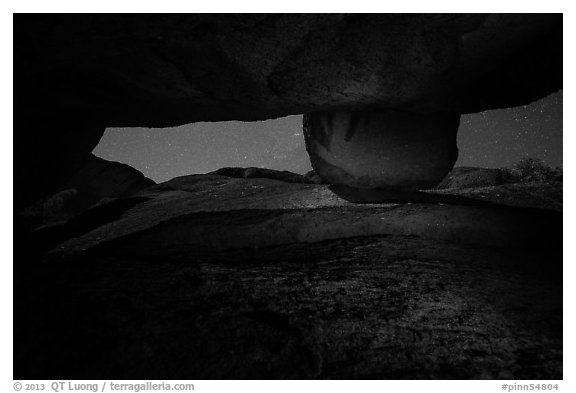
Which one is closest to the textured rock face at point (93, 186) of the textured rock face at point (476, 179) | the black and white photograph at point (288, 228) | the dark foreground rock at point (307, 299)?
the black and white photograph at point (288, 228)

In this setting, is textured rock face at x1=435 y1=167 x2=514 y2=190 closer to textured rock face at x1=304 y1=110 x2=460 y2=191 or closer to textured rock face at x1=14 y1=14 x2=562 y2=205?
textured rock face at x1=304 y1=110 x2=460 y2=191

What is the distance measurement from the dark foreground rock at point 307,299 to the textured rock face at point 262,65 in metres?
1.64

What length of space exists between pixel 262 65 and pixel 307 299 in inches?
95.4

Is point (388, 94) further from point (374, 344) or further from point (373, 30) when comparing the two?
point (374, 344)

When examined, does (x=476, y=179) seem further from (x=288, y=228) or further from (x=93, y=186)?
(x=93, y=186)

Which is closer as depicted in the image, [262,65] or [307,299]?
[307,299]

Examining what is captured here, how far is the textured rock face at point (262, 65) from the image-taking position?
8.84 ft

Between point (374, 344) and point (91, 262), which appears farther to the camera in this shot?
point (91, 262)

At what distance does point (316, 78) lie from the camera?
11.7 feet

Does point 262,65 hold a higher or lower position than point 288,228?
higher

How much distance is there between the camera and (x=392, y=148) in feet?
19.6

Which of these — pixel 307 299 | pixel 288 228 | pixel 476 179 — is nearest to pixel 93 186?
pixel 288 228
